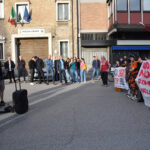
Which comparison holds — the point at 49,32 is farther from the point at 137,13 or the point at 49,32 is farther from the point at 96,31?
the point at 137,13

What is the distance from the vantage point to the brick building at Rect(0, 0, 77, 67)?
808 inches

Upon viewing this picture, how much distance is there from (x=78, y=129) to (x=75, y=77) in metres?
11.3

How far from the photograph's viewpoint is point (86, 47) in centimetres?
2127

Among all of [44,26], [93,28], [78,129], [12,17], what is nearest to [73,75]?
[44,26]

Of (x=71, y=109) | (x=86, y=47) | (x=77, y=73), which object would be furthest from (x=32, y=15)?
(x=71, y=109)

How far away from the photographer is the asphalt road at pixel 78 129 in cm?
392

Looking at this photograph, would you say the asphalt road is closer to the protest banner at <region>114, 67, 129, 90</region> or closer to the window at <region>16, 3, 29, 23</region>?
the protest banner at <region>114, 67, 129, 90</region>

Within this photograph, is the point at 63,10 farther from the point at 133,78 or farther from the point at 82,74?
the point at 133,78

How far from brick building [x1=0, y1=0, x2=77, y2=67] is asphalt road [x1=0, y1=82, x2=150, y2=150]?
1408 centimetres

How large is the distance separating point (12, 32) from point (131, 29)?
10587 millimetres

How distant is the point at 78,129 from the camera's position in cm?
481

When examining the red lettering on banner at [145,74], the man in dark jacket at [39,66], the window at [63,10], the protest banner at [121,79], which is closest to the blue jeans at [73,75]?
the man in dark jacket at [39,66]

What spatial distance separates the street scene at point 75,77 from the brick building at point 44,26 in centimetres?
9

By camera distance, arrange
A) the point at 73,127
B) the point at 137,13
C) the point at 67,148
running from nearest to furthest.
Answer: the point at 67,148 < the point at 73,127 < the point at 137,13
